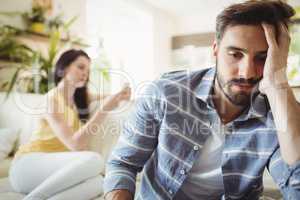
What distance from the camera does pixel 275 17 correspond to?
620 mm

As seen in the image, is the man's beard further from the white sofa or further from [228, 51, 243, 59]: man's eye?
the white sofa

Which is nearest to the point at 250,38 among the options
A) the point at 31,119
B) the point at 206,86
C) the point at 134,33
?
the point at 206,86

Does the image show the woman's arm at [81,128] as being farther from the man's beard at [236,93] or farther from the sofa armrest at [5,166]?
the man's beard at [236,93]

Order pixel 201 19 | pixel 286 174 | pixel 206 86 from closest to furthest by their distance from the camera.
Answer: pixel 286 174 → pixel 206 86 → pixel 201 19

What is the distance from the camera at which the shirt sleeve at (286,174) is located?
0.55m

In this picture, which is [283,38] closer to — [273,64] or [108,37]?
[273,64]

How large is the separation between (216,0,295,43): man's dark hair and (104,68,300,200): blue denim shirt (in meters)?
0.15

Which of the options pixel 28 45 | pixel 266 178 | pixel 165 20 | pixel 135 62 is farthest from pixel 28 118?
pixel 266 178

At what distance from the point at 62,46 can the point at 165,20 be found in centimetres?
39

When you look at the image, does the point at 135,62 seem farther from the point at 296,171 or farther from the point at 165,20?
the point at 296,171

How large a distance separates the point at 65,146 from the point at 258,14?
0.63m

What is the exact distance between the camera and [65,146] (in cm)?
83

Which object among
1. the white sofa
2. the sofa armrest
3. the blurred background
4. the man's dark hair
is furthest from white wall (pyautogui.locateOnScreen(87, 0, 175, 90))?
the sofa armrest

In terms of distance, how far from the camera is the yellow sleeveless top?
80 cm
